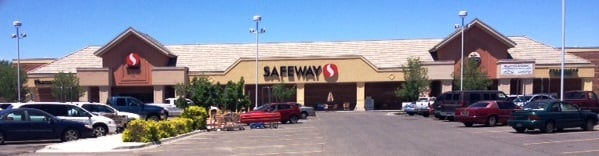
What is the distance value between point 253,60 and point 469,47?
821 inches

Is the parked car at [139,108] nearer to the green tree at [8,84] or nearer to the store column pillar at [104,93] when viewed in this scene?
the green tree at [8,84]

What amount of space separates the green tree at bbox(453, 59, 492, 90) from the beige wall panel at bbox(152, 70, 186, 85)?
26163 millimetres

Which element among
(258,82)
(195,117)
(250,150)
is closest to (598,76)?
(258,82)

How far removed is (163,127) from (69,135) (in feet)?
11.3

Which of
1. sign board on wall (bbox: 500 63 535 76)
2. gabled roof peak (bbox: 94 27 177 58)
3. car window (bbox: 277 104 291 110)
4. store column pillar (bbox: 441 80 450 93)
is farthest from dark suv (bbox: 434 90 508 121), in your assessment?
gabled roof peak (bbox: 94 27 177 58)

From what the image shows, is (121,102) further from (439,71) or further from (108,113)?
(439,71)

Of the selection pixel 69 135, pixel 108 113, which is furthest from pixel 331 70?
pixel 69 135

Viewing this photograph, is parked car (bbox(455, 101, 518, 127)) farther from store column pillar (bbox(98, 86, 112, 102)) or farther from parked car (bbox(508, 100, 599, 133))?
store column pillar (bbox(98, 86, 112, 102))

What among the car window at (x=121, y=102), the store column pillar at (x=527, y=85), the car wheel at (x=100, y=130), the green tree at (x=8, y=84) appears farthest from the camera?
the store column pillar at (x=527, y=85)

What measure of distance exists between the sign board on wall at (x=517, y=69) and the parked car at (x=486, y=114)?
34.2 m

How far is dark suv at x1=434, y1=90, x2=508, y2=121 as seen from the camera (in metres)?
37.4

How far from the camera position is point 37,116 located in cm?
2500

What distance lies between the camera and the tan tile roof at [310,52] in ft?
230

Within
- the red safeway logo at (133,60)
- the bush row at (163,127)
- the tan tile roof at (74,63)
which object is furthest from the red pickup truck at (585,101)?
the tan tile roof at (74,63)
